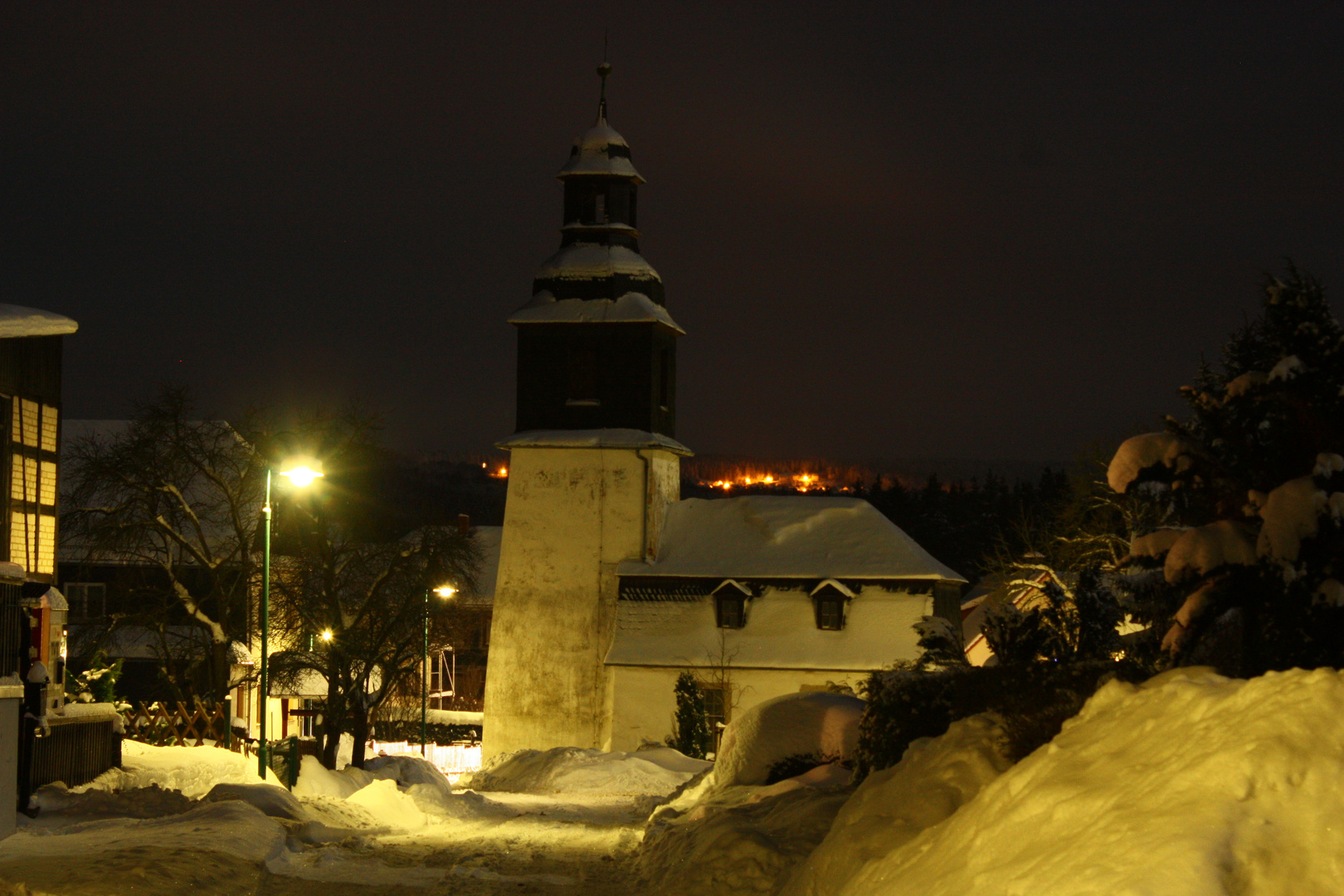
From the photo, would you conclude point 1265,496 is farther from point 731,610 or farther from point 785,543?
point 785,543

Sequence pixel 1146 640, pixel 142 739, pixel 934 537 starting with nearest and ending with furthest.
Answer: pixel 1146 640
pixel 142 739
pixel 934 537

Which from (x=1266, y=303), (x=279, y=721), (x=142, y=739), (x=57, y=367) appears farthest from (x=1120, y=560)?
(x=279, y=721)

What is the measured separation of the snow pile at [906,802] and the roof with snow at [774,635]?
106 ft

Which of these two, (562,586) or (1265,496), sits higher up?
(1265,496)

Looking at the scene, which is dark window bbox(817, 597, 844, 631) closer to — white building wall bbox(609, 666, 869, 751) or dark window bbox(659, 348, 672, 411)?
white building wall bbox(609, 666, 869, 751)

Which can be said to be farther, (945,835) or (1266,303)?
(1266,303)

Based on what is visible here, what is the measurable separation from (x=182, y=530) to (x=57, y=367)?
27.9 m

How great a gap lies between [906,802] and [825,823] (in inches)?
133


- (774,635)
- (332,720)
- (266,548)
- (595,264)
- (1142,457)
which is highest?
(595,264)

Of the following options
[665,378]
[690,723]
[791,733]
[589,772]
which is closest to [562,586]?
[690,723]

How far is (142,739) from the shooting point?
108 ft

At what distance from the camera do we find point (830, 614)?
1799 inches

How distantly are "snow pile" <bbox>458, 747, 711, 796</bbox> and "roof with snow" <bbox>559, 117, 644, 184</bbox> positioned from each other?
1916 centimetres

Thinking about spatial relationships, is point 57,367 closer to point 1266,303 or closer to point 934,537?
point 1266,303
